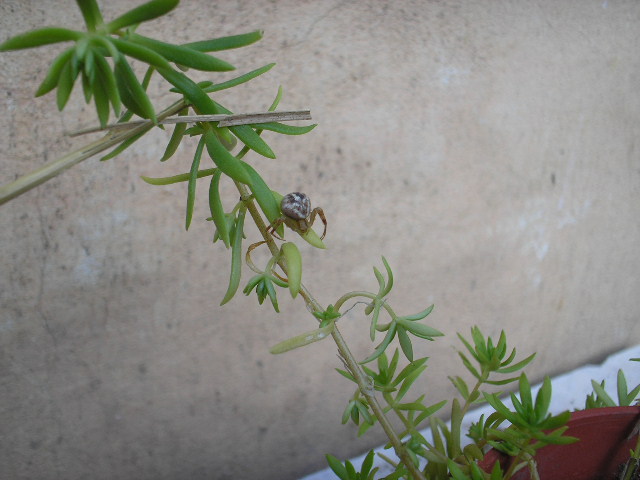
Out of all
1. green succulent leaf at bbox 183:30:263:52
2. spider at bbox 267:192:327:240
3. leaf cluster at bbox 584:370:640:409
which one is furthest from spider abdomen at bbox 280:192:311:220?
leaf cluster at bbox 584:370:640:409

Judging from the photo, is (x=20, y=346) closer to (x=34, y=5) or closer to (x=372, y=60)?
(x=34, y=5)

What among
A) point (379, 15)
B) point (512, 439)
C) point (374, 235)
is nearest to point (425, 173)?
point (374, 235)

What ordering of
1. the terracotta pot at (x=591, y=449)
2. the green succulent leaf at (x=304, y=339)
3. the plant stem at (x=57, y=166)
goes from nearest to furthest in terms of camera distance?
the plant stem at (x=57, y=166)
the green succulent leaf at (x=304, y=339)
the terracotta pot at (x=591, y=449)

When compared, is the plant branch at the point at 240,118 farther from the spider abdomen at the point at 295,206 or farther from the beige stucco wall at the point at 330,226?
the beige stucco wall at the point at 330,226

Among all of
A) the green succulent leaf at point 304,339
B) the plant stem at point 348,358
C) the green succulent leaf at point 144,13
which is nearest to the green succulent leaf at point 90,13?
the green succulent leaf at point 144,13

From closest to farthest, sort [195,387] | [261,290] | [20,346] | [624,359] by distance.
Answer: [261,290], [20,346], [195,387], [624,359]
